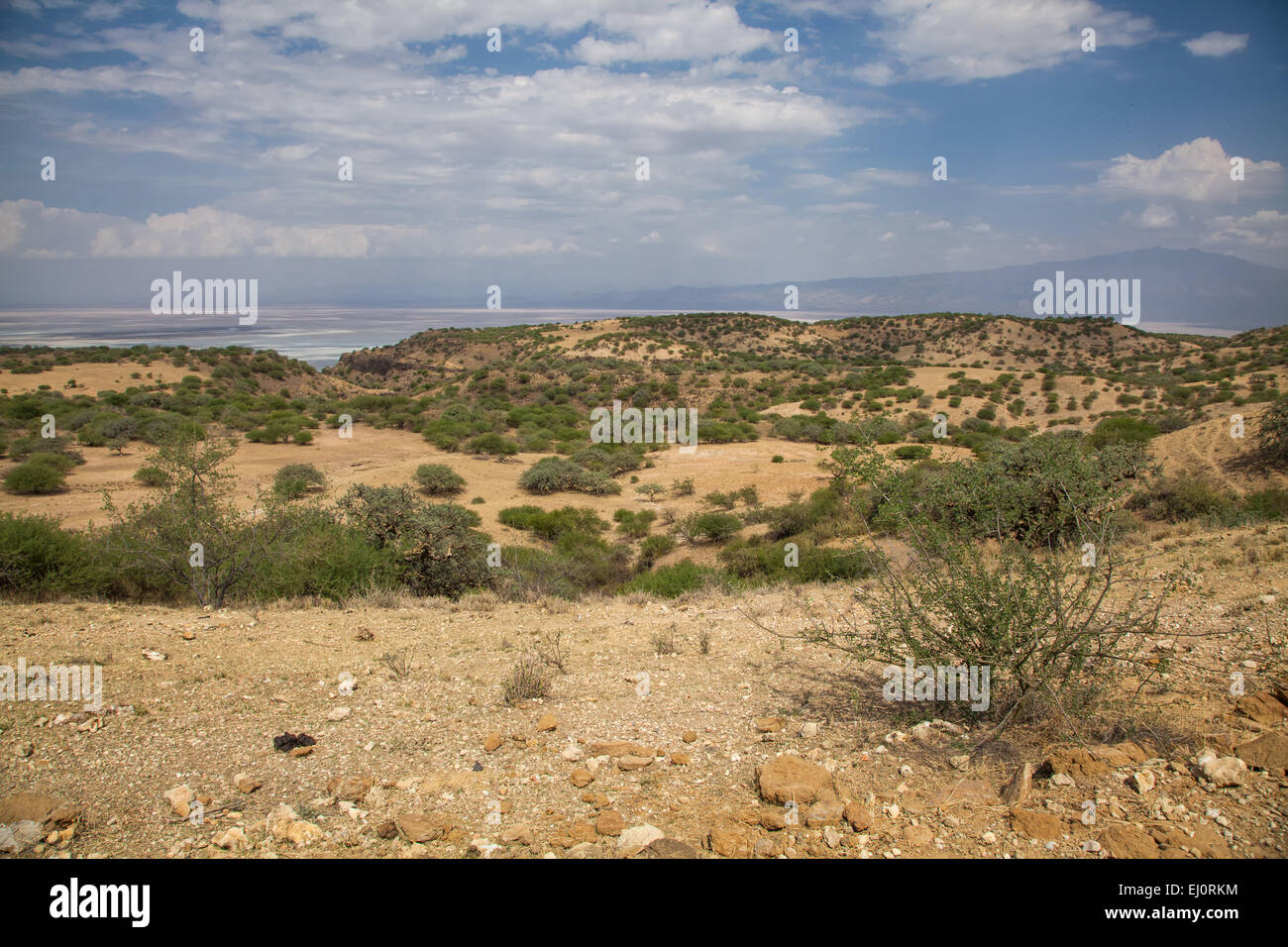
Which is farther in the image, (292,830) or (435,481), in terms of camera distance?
(435,481)

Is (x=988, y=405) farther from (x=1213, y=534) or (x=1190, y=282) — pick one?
(x=1190, y=282)

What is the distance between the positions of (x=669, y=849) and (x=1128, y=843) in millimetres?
2102

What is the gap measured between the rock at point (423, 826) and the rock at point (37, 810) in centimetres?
178

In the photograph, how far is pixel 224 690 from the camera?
5.42 meters

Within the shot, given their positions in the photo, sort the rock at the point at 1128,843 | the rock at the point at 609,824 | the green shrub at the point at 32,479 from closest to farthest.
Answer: the rock at the point at 1128,843 → the rock at the point at 609,824 → the green shrub at the point at 32,479

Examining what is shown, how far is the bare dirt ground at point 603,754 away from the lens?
11.0 ft

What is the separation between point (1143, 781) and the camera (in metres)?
3.39

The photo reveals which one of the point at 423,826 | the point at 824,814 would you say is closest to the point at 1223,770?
the point at 824,814

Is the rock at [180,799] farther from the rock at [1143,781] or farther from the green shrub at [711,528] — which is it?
the green shrub at [711,528]

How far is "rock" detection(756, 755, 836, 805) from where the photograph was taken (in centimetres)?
371

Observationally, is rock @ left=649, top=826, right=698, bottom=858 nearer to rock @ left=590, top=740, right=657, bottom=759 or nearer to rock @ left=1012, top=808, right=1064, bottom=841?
rock @ left=590, top=740, right=657, bottom=759

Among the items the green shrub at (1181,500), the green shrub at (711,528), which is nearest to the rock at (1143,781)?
the green shrub at (1181,500)

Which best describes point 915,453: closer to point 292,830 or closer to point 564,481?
point 564,481

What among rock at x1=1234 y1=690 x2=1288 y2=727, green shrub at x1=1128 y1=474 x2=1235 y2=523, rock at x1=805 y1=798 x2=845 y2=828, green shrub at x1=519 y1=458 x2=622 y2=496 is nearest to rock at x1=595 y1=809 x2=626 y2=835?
rock at x1=805 y1=798 x2=845 y2=828
